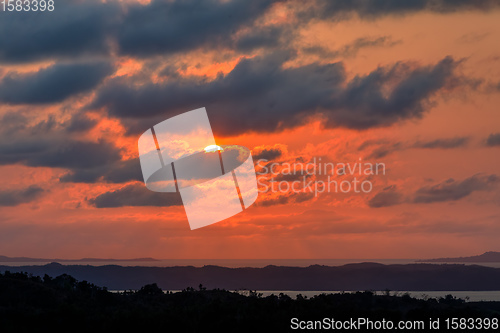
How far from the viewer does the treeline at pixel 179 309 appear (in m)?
62.8

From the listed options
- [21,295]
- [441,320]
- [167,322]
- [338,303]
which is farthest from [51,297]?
[441,320]

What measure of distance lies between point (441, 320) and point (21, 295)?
47195mm

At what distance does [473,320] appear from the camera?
6906 centimetres

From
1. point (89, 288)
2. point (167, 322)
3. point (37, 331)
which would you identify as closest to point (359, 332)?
point (167, 322)

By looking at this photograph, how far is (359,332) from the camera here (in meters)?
62.8

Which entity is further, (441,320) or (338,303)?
(338,303)

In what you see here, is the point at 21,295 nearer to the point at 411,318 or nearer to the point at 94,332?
the point at 94,332

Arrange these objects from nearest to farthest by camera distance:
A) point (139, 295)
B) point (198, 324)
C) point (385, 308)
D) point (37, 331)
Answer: point (37, 331) → point (198, 324) → point (385, 308) → point (139, 295)

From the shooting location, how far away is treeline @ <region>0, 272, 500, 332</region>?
62.8 meters

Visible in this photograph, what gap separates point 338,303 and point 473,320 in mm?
14767

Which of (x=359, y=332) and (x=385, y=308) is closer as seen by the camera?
(x=359, y=332)

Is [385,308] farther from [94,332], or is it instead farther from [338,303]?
[94,332]

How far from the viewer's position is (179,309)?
237 ft

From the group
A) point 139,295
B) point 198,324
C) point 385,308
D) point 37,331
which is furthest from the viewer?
point 139,295
